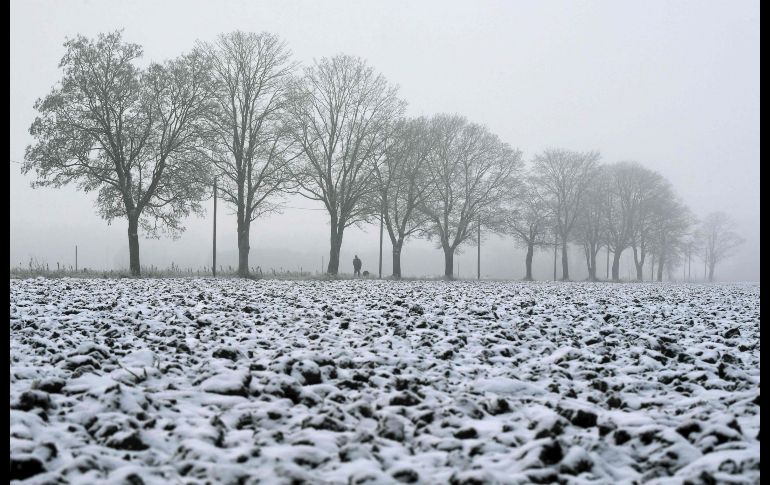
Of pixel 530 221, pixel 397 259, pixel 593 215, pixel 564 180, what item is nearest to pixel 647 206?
pixel 593 215

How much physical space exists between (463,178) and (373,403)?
33.8 m

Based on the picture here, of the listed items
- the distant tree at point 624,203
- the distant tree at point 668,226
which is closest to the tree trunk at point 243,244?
the distant tree at point 624,203

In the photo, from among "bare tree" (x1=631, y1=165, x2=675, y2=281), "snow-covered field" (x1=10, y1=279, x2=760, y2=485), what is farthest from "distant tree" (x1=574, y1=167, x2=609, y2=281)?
"snow-covered field" (x1=10, y1=279, x2=760, y2=485)

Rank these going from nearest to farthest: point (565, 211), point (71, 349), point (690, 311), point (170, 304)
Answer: point (71, 349), point (170, 304), point (690, 311), point (565, 211)

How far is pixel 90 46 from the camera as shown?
24391mm

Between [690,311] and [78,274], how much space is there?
22510mm

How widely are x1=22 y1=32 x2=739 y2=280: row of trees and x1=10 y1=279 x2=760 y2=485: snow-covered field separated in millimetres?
19427

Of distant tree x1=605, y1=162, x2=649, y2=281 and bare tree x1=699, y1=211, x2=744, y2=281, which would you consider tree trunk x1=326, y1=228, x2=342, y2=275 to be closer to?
distant tree x1=605, y1=162, x2=649, y2=281

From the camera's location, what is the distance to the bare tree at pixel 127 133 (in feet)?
77.2

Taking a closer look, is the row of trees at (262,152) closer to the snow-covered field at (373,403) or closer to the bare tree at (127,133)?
the bare tree at (127,133)

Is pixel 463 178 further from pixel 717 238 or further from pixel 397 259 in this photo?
pixel 717 238

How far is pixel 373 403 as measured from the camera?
3914 mm

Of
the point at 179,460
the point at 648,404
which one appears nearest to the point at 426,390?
the point at 648,404

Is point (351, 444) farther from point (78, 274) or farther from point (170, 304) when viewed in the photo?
point (78, 274)
